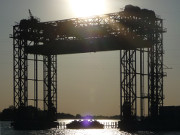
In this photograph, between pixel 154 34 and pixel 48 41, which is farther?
pixel 48 41

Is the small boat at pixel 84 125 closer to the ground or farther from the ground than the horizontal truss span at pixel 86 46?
closer to the ground

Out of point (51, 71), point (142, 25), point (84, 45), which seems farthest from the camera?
point (51, 71)

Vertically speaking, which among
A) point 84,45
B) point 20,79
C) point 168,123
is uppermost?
point 84,45

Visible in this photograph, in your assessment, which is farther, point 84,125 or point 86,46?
point 84,125

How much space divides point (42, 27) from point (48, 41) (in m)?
3.54

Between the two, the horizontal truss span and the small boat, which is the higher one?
the horizontal truss span

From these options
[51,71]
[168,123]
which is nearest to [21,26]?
[51,71]

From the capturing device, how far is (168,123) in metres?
112

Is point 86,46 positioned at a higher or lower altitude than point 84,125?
higher

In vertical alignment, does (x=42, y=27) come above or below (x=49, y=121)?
above

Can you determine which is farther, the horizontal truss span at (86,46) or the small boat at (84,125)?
the small boat at (84,125)

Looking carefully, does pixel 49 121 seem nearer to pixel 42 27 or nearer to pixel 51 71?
pixel 51 71

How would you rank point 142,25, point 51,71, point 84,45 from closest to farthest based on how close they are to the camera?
point 142,25 < point 84,45 < point 51,71

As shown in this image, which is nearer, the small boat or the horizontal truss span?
the horizontal truss span
